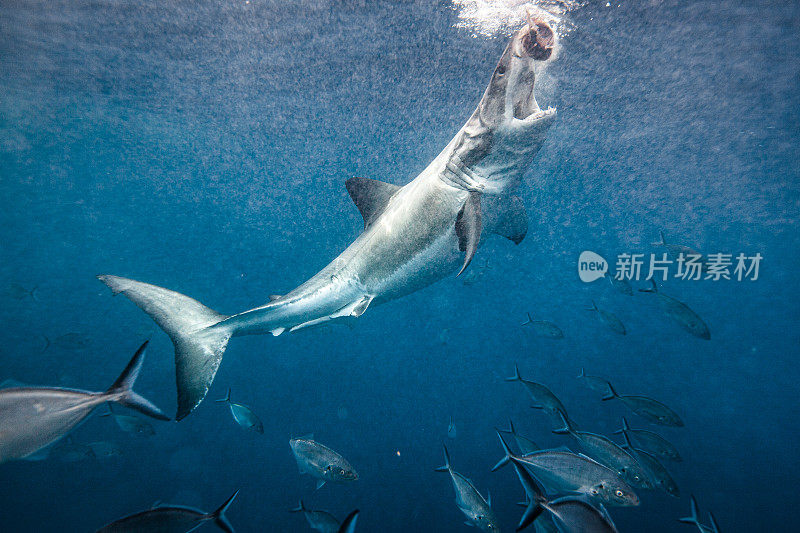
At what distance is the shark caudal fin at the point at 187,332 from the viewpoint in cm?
351

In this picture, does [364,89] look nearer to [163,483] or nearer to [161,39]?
[161,39]

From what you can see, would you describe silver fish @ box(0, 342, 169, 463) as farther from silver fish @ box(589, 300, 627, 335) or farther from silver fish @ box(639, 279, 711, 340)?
silver fish @ box(589, 300, 627, 335)

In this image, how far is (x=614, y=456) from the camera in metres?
3.98

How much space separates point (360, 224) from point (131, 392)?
18.4 m

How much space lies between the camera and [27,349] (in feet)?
68.4

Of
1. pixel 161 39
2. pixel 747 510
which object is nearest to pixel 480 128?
pixel 161 39

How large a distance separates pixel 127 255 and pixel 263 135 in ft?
52.3

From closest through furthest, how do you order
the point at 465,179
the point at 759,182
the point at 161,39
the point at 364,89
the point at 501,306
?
the point at 465,179, the point at 161,39, the point at 364,89, the point at 759,182, the point at 501,306

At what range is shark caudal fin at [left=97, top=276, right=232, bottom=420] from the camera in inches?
138

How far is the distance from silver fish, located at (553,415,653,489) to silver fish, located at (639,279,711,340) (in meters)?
3.09

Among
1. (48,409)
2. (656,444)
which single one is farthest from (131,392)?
(656,444)

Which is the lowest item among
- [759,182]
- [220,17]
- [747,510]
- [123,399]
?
[123,399]

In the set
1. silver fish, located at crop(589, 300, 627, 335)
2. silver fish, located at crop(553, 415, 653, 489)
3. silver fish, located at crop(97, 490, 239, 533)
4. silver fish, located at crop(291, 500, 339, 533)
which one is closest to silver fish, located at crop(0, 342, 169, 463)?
silver fish, located at crop(97, 490, 239, 533)

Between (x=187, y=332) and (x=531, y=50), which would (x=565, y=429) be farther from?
(x=187, y=332)
